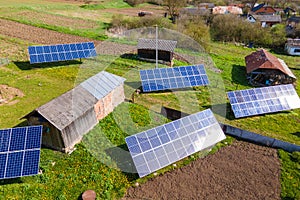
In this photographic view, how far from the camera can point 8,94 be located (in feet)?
81.1

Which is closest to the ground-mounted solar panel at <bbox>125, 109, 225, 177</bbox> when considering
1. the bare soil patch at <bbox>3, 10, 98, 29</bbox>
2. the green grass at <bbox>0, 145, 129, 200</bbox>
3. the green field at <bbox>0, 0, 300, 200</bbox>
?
the green field at <bbox>0, 0, 300, 200</bbox>

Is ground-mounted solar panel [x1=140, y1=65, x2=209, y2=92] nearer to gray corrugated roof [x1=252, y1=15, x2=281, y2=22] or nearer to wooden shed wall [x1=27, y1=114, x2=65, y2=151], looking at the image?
wooden shed wall [x1=27, y1=114, x2=65, y2=151]

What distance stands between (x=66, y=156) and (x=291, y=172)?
17.0m

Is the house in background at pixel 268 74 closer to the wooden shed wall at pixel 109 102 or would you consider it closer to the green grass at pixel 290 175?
the green grass at pixel 290 175

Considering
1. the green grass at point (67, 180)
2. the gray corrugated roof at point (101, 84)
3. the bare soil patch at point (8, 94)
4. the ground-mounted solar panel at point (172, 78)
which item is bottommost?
the green grass at point (67, 180)

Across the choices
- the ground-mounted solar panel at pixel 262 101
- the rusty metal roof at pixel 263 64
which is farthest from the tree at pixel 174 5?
the ground-mounted solar panel at pixel 262 101

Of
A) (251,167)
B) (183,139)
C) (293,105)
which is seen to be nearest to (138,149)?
(183,139)

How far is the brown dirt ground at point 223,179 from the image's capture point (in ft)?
51.5

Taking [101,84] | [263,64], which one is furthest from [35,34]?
[263,64]

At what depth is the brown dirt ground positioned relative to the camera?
15.7 metres

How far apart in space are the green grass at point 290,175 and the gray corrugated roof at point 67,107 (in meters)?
15.7

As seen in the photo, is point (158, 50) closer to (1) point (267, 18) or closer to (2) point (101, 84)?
(2) point (101, 84)

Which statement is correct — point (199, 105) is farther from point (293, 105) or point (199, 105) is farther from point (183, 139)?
point (293, 105)

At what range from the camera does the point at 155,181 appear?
54.0 feet
